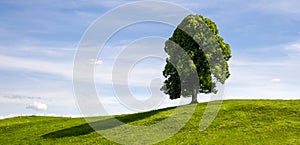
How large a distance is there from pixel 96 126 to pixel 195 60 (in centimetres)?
1886

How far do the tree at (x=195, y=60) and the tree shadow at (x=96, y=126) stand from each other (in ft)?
22.2

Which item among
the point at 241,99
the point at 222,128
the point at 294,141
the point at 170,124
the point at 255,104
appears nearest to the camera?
the point at 294,141

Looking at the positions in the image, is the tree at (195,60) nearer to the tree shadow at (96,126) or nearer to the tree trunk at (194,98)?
the tree trunk at (194,98)

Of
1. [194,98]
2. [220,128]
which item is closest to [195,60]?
[194,98]

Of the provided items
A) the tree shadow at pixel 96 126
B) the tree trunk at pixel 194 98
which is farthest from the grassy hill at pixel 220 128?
the tree trunk at pixel 194 98

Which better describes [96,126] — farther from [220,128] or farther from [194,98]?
[220,128]

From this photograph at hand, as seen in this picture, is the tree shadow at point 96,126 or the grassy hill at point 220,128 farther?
the tree shadow at point 96,126

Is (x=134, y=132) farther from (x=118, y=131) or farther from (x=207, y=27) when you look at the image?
(x=207, y=27)

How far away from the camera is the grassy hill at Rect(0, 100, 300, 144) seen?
43.5 m

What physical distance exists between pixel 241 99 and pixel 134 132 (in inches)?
797

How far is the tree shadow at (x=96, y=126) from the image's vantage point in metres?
53.1

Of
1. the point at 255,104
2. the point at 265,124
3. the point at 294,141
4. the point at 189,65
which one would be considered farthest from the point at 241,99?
the point at 294,141

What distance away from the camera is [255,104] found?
2179 inches

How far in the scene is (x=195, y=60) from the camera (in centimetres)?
6162
